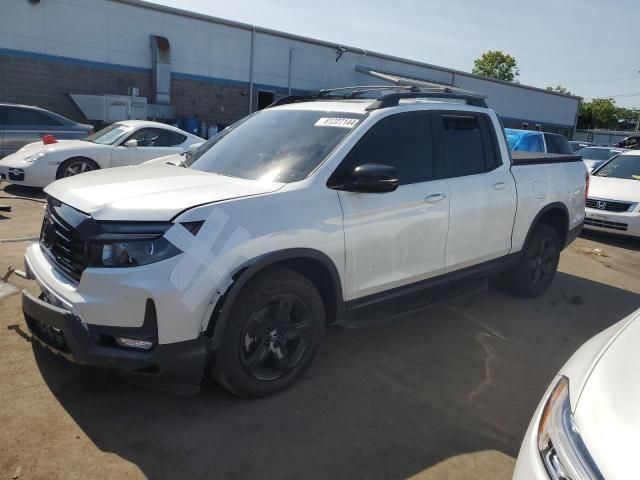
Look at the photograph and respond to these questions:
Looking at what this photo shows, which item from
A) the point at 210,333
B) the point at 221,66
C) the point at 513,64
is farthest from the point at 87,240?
the point at 513,64

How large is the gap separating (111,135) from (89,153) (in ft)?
2.60

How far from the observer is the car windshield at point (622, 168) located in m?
9.81

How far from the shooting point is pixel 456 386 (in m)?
3.67

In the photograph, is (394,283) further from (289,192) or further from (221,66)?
(221,66)

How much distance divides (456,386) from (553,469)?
195 centimetres

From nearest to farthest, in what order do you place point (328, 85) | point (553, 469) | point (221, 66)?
point (553, 469)
point (221, 66)
point (328, 85)

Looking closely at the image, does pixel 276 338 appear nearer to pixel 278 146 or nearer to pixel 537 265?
pixel 278 146

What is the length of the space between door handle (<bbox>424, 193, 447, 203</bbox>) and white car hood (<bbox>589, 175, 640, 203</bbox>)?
6.46 meters

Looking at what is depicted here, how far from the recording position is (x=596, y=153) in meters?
15.2

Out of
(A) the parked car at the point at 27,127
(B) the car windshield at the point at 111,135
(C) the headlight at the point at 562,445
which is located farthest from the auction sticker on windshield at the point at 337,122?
(A) the parked car at the point at 27,127

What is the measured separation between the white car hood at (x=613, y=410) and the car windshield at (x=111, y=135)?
936cm

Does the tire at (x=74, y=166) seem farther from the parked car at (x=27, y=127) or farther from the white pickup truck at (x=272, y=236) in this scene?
the white pickup truck at (x=272, y=236)

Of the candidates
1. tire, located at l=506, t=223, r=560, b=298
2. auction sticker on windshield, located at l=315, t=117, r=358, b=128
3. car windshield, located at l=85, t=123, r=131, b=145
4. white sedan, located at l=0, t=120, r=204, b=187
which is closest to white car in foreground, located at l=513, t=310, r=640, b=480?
auction sticker on windshield, located at l=315, t=117, r=358, b=128

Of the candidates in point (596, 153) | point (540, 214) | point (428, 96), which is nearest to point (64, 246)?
point (428, 96)
